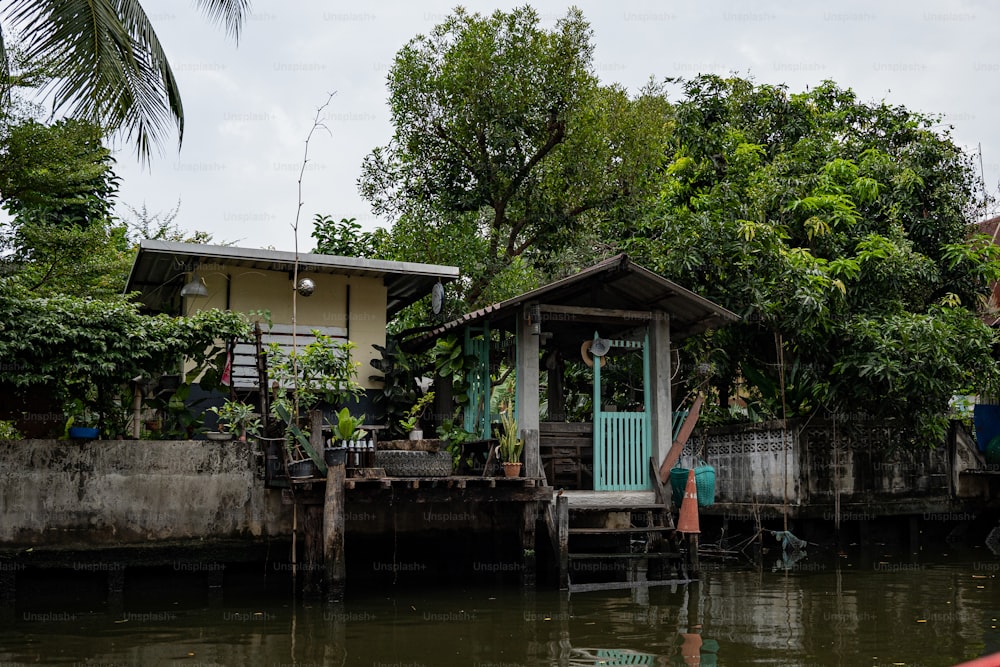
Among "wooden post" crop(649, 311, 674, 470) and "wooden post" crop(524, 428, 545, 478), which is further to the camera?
"wooden post" crop(649, 311, 674, 470)

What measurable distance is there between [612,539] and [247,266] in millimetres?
6713

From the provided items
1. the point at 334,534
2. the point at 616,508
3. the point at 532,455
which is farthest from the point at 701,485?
the point at 334,534

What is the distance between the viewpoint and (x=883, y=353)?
1399 cm

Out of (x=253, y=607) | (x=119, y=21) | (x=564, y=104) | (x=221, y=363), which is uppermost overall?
(x=564, y=104)

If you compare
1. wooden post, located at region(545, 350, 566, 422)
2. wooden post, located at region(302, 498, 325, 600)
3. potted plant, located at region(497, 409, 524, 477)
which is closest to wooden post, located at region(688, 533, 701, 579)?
potted plant, located at region(497, 409, 524, 477)

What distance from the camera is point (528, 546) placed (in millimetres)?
10883

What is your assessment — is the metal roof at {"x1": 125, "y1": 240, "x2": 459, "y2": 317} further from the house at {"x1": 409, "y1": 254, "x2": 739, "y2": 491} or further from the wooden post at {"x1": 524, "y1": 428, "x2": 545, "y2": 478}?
the wooden post at {"x1": 524, "y1": 428, "x2": 545, "y2": 478}

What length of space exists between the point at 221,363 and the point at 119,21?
4.99m

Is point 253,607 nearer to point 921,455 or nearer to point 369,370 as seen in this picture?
point 369,370

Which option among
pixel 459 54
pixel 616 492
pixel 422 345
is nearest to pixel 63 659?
pixel 616 492

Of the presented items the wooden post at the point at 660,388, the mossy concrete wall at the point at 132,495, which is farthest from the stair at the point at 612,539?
the mossy concrete wall at the point at 132,495

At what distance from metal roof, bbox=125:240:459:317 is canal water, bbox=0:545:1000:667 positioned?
4.40 m

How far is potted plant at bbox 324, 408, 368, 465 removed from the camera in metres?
9.84

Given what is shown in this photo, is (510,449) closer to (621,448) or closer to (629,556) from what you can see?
(621,448)
